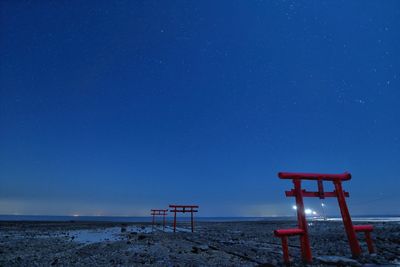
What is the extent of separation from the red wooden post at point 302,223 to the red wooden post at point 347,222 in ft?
6.47

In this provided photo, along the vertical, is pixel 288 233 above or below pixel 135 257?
above

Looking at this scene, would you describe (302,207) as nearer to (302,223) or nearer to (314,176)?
(302,223)

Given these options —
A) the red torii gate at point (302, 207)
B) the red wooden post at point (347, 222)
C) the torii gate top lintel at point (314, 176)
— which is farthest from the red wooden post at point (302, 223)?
the red wooden post at point (347, 222)

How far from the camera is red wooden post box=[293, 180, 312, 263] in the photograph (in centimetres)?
689

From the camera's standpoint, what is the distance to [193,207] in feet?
93.1

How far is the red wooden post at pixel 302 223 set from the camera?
6.89 meters

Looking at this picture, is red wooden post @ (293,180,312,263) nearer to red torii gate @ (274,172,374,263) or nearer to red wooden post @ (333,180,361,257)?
red torii gate @ (274,172,374,263)

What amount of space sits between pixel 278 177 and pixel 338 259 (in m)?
2.92

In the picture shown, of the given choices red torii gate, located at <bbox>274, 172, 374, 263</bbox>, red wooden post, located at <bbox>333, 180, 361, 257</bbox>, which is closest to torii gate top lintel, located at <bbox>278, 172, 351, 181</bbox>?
red torii gate, located at <bbox>274, 172, 374, 263</bbox>

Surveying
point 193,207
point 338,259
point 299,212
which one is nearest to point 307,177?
point 299,212

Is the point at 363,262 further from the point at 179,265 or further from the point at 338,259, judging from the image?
the point at 179,265

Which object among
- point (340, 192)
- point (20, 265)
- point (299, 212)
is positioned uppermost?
point (340, 192)

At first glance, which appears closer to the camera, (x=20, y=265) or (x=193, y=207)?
(x=20, y=265)

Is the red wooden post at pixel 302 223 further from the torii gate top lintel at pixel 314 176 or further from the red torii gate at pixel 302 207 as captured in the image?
the torii gate top lintel at pixel 314 176
